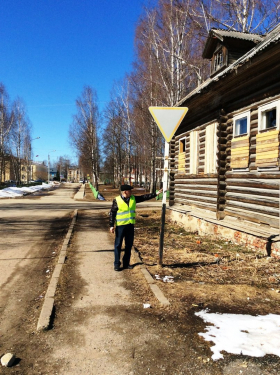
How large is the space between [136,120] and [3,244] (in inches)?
942

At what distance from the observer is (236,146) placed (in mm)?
8133

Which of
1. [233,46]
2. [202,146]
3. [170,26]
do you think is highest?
[170,26]

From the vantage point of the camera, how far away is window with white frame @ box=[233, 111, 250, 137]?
769 centimetres

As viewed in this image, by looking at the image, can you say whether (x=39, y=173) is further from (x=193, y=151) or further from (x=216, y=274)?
(x=216, y=274)

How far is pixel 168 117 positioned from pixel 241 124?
3.65 meters

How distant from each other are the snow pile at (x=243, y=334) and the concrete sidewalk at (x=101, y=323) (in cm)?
68

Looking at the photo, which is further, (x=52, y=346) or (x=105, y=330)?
(x=105, y=330)

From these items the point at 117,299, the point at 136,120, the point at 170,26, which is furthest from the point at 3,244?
the point at 136,120

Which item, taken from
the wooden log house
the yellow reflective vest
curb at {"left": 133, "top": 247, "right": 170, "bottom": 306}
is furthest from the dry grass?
the yellow reflective vest

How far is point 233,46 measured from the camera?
1027cm

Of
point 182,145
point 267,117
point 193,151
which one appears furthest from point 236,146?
point 182,145

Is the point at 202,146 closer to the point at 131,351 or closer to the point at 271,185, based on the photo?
the point at 271,185

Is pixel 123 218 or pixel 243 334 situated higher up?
pixel 123 218

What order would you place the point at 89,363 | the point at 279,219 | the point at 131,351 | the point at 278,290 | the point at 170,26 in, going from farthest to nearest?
the point at 170,26 < the point at 279,219 < the point at 278,290 < the point at 131,351 < the point at 89,363
